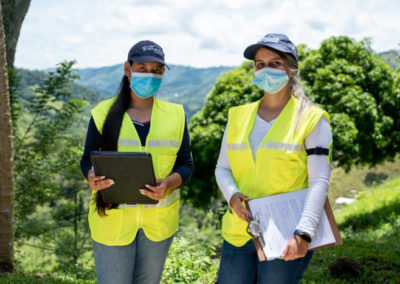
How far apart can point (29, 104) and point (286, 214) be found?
23.3 feet

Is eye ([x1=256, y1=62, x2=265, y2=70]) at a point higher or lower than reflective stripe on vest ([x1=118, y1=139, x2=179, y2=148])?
higher

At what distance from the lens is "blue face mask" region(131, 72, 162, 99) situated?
266 cm

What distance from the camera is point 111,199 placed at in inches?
98.6

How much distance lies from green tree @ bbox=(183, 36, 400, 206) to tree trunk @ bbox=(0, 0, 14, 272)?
839 centimetres

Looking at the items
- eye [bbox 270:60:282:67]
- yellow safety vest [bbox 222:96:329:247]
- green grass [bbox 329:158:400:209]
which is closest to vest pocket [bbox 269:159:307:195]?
yellow safety vest [bbox 222:96:329:247]

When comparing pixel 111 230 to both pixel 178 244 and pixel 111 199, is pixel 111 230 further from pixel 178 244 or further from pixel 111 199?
pixel 178 244

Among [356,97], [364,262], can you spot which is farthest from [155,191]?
[356,97]

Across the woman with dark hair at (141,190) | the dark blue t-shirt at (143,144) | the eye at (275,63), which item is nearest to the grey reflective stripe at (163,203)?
the woman with dark hair at (141,190)

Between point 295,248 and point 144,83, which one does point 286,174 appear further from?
point 144,83

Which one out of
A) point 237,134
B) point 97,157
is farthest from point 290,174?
point 97,157

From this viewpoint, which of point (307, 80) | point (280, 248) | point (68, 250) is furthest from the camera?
point (307, 80)

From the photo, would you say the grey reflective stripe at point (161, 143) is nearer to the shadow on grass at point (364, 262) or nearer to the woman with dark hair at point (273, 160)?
the woman with dark hair at point (273, 160)

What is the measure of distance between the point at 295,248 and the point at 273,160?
47 cm

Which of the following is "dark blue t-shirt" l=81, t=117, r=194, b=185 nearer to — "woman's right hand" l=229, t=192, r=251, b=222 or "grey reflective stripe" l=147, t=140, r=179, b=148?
"grey reflective stripe" l=147, t=140, r=179, b=148
